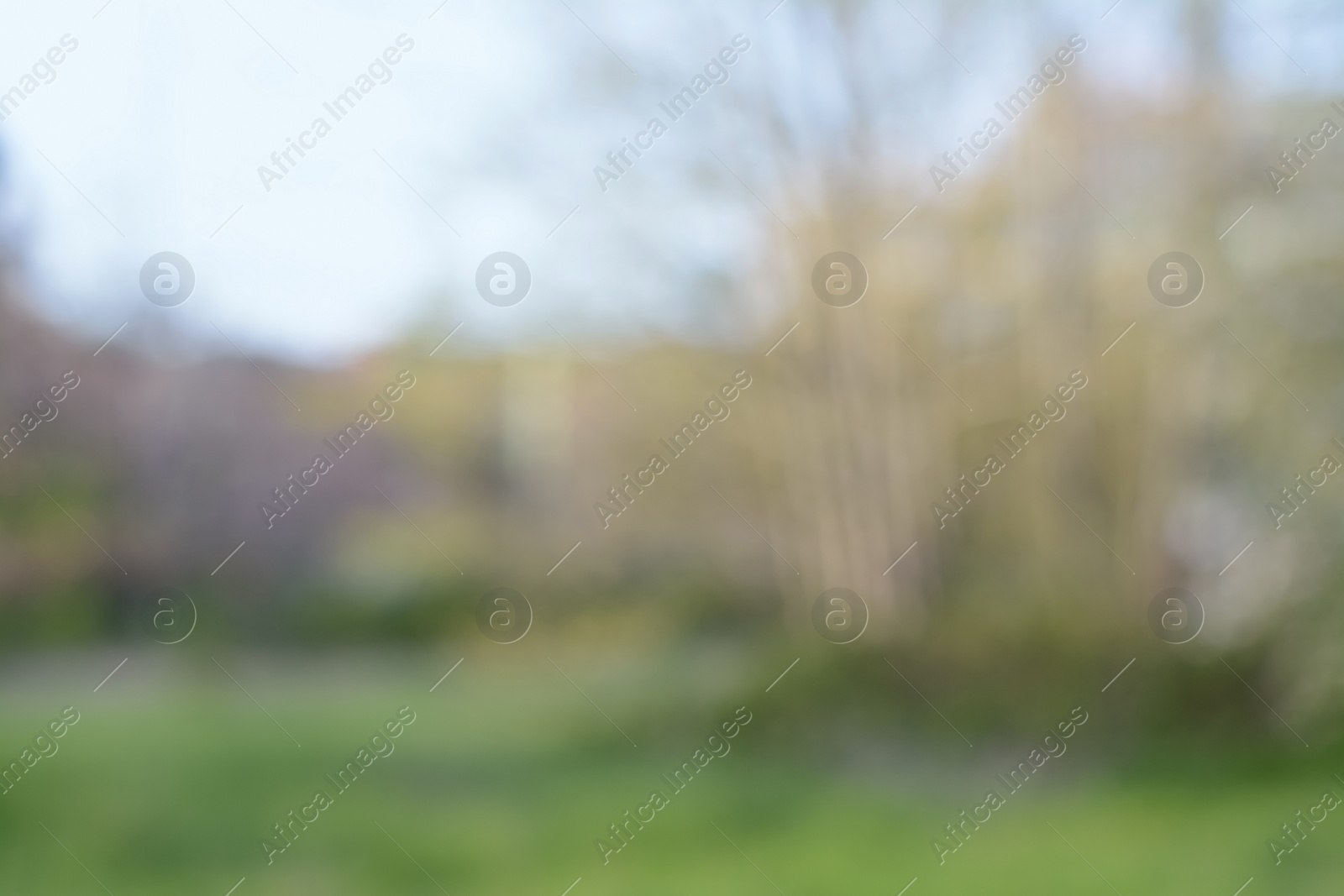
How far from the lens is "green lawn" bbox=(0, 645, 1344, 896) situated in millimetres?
2121

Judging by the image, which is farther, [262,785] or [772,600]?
[772,600]

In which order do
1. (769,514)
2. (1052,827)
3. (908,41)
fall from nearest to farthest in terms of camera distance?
(1052,827)
(908,41)
(769,514)

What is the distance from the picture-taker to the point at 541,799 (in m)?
2.52

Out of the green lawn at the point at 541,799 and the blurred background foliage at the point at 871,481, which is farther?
the blurred background foliage at the point at 871,481

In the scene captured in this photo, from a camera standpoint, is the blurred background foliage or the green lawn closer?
the green lawn

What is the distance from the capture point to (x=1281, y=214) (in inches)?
101

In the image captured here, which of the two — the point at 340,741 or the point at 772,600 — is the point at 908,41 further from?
the point at 340,741

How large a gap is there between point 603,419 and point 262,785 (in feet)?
3.86

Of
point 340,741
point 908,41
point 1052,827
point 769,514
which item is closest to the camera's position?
point 1052,827

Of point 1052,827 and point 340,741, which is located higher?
point 340,741

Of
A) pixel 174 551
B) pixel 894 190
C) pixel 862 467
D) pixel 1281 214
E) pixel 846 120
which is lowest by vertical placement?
pixel 1281 214

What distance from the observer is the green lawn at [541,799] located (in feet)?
6.96

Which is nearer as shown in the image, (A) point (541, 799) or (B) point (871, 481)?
(A) point (541, 799)

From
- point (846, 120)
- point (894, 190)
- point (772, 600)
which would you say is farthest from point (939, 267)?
point (772, 600)
